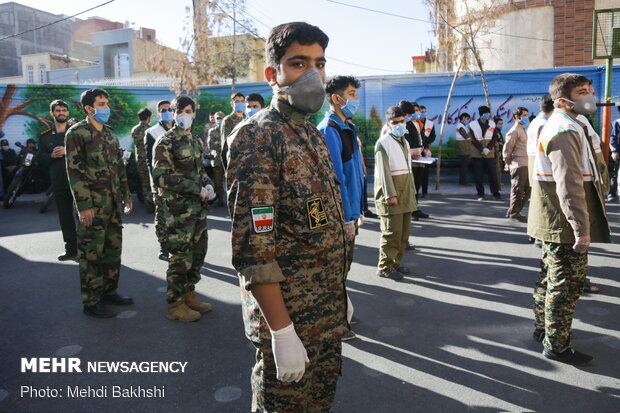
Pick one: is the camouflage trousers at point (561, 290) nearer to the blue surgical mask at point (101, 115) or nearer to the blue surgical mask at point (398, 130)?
the blue surgical mask at point (398, 130)

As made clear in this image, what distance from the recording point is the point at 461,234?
729 cm

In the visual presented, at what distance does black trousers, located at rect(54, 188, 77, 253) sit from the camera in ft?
20.5

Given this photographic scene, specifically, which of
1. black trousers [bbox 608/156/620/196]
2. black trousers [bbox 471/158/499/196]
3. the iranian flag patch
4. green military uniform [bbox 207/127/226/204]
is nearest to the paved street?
the iranian flag patch

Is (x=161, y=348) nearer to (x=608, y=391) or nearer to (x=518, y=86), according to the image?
(x=608, y=391)

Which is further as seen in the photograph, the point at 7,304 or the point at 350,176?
the point at 7,304

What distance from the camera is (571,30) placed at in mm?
16438

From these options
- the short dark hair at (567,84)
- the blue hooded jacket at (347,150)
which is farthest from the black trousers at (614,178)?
the blue hooded jacket at (347,150)

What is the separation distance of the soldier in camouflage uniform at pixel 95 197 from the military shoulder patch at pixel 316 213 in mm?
3083

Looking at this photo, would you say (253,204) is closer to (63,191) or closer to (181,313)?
(181,313)

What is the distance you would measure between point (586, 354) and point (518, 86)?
12.1 m

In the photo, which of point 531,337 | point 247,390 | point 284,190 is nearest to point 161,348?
point 247,390

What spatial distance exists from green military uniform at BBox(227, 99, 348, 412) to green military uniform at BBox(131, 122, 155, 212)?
253 inches

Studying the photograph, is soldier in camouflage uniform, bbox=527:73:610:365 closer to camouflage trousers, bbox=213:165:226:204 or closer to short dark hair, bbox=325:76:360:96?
short dark hair, bbox=325:76:360:96

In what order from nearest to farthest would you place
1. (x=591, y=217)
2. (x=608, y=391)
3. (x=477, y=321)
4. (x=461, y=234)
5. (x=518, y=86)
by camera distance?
(x=608, y=391), (x=591, y=217), (x=477, y=321), (x=461, y=234), (x=518, y=86)
